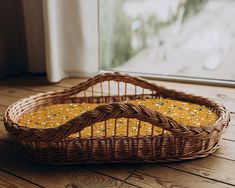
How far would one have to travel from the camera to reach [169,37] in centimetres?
181

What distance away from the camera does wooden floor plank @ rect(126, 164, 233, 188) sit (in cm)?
69

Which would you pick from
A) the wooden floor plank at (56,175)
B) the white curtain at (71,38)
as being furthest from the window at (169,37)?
the wooden floor plank at (56,175)

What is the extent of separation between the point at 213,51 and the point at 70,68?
2.94ft

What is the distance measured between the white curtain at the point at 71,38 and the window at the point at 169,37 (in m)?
0.17

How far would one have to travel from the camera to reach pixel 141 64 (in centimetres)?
189

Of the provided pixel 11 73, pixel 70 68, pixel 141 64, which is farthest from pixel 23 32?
pixel 141 64

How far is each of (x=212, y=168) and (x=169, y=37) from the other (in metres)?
1.20

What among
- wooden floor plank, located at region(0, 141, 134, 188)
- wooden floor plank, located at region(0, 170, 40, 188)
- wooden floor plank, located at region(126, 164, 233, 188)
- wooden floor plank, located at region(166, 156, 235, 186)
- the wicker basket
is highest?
the wicker basket

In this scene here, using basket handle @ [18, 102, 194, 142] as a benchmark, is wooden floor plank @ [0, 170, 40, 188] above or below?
below

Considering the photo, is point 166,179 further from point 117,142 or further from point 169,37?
point 169,37

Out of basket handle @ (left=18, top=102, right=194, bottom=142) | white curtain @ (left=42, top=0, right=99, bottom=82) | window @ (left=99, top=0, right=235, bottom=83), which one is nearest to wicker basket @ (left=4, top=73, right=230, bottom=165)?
basket handle @ (left=18, top=102, right=194, bottom=142)

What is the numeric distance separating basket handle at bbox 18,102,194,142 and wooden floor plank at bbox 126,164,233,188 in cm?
11

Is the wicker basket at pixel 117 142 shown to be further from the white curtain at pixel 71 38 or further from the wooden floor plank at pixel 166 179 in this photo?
the white curtain at pixel 71 38

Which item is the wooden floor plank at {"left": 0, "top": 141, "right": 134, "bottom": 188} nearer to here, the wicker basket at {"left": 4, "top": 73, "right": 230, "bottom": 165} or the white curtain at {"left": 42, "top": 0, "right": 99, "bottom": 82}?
the wicker basket at {"left": 4, "top": 73, "right": 230, "bottom": 165}
